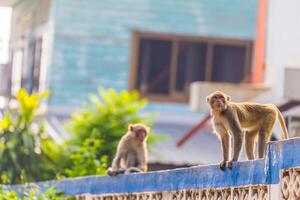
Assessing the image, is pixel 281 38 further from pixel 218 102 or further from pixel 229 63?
pixel 218 102

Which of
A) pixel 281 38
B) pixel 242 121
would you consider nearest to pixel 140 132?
pixel 242 121

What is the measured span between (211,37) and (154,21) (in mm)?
1611

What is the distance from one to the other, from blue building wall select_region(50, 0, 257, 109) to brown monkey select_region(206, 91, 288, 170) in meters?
19.2

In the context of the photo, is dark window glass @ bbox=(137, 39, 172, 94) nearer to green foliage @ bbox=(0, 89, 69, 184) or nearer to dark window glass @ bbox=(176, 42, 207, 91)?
dark window glass @ bbox=(176, 42, 207, 91)

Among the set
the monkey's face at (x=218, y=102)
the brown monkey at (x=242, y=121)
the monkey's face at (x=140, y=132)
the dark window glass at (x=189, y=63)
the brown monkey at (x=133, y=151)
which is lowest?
the brown monkey at (x=133, y=151)

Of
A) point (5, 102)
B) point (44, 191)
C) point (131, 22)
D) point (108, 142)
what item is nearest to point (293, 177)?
point (44, 191)

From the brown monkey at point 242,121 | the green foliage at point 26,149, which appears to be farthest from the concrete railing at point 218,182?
the green foliage at point 26,149

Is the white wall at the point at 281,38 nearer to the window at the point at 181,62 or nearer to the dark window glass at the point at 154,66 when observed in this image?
the window at the point at 181,62

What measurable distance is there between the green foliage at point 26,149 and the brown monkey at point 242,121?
10.2 meters

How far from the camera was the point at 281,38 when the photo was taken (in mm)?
23344

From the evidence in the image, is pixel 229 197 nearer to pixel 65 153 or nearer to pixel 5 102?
pixel 65 153

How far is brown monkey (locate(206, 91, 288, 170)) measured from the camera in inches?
460

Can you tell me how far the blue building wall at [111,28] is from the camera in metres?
31.2

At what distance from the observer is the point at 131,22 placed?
104 ft
